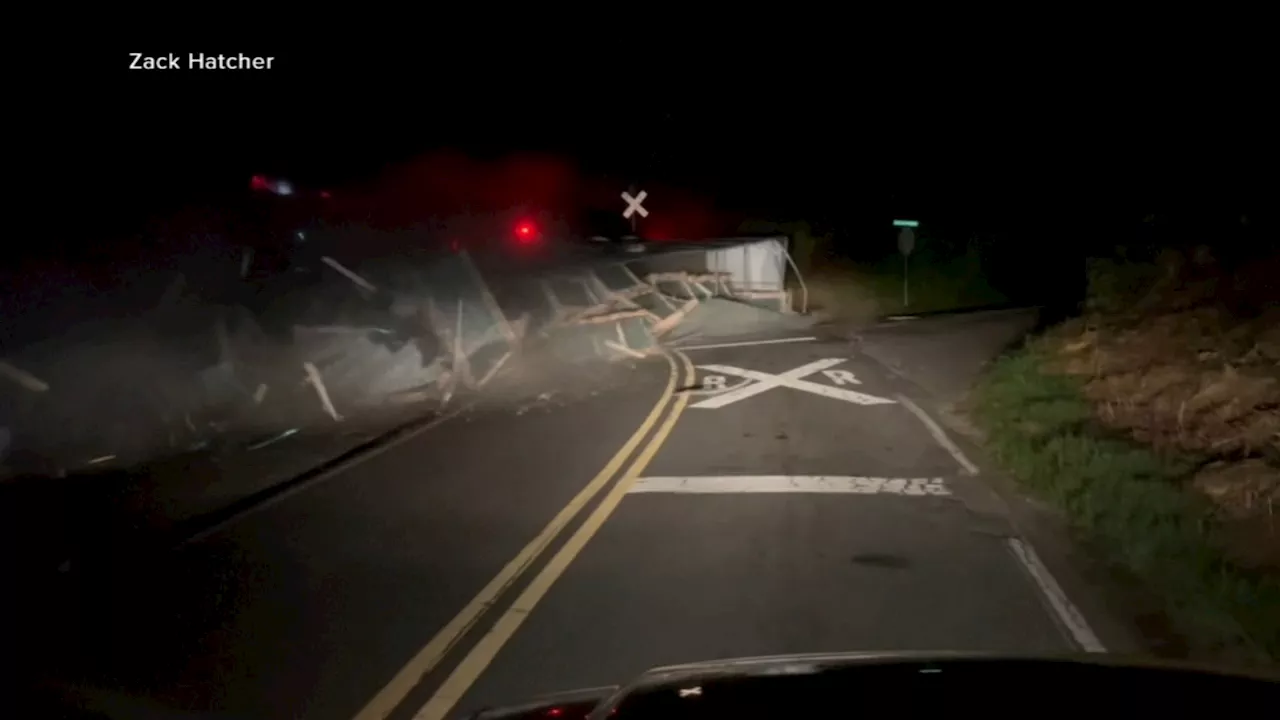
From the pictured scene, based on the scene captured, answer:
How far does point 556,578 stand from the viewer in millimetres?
8227

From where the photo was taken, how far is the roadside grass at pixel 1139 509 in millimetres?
7270

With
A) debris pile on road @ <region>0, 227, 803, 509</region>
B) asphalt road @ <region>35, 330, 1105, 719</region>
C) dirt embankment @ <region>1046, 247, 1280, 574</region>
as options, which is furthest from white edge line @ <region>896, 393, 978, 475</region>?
debris pile on road @ <region>0, 227, 803, 509</region>

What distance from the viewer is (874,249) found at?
179 ft

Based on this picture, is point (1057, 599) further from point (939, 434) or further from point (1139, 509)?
point (939, 434)

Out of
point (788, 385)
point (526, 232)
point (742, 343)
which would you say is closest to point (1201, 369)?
point (788, 385)

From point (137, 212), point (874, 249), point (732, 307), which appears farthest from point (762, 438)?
point (874, 249)

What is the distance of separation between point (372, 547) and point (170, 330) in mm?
9226

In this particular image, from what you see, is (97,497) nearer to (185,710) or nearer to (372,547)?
(372,547)

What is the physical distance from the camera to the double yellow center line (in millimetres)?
6000

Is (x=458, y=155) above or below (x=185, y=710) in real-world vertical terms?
above

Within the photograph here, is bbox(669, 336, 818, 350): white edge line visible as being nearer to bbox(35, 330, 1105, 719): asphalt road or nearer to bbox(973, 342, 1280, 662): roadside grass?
bbox(973, 342, 1280, 662): roadside grass

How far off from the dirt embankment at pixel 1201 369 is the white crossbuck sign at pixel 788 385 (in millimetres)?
3275

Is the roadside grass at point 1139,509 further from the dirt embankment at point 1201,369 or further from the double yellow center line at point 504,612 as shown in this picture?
the double yellow center line at point 504,612

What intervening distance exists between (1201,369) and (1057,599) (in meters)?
8.90
